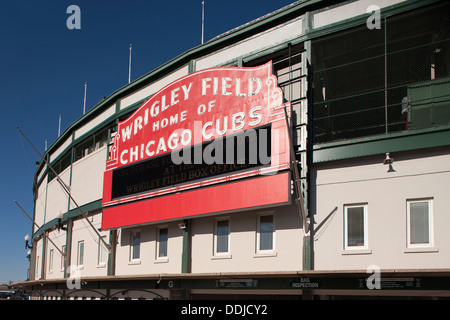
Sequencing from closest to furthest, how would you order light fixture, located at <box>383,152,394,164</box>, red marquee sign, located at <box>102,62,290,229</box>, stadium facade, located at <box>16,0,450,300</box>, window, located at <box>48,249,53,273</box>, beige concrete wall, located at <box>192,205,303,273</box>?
stadium facade, located at <box>16,0,450,300</box> → light fixture, located at <box>383,152,394,164</box> → beige concrete wall, located at <box>192,205,303,273</box> → red marquee sign, located at <box>102,62,290,229</box> → window, located at <box>48,249,53,273</box>

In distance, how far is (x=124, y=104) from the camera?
90.8 feet

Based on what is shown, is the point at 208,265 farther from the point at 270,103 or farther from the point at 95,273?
the point at 95,273

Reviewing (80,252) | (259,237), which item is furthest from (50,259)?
(259,237)

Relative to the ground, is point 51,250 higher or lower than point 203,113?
lower

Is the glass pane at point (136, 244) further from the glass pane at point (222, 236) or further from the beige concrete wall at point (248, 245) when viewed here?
the glass pane at point (222, 236)

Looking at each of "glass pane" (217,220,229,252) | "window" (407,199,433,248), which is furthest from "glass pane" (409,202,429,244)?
"glass pane" (217,220,229,252)

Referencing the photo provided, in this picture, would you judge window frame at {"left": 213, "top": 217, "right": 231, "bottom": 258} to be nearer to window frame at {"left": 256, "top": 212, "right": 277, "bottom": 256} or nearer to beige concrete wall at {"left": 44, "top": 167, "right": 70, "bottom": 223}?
window frame at {"left": 256, "top": 212, "right": 277, "bottom": 256}

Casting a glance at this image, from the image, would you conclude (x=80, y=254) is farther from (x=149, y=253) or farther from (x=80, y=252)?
(x=149, y=253)

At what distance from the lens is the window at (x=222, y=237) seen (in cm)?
1995

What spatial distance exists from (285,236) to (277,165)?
99.8 inches

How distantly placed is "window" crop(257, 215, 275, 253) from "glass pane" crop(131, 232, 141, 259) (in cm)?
769

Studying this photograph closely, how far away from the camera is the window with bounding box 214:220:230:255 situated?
65.5 ft

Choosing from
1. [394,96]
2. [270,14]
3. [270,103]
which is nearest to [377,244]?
[270,103]

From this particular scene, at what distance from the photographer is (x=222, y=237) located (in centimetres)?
2016
